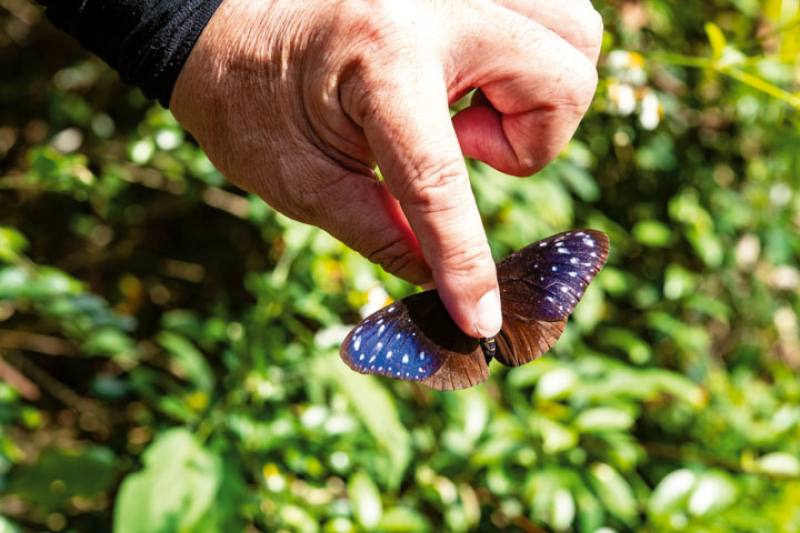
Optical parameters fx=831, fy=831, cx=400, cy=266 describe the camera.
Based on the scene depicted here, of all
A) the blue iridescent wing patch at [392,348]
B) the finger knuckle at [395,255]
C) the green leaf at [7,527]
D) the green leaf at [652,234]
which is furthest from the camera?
the green leaf at [652,234]

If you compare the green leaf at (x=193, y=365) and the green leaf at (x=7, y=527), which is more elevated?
the green leaf at (x=193, y=365)

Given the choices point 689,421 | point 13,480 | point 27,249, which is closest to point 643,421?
point 689,421

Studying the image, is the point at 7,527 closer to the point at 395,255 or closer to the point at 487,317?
the point at 395,255

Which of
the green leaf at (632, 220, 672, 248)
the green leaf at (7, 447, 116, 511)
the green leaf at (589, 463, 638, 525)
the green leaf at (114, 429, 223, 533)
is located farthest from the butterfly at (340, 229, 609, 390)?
the green leaf at (632, 220, 672, 248)

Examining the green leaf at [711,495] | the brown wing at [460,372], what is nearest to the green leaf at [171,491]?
the brown wing at [460,372]

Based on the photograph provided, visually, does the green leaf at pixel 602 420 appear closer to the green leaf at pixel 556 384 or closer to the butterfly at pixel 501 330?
the green leaf at pixel 556 384

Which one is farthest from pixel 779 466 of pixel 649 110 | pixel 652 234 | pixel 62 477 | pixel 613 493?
pixel 62 477
